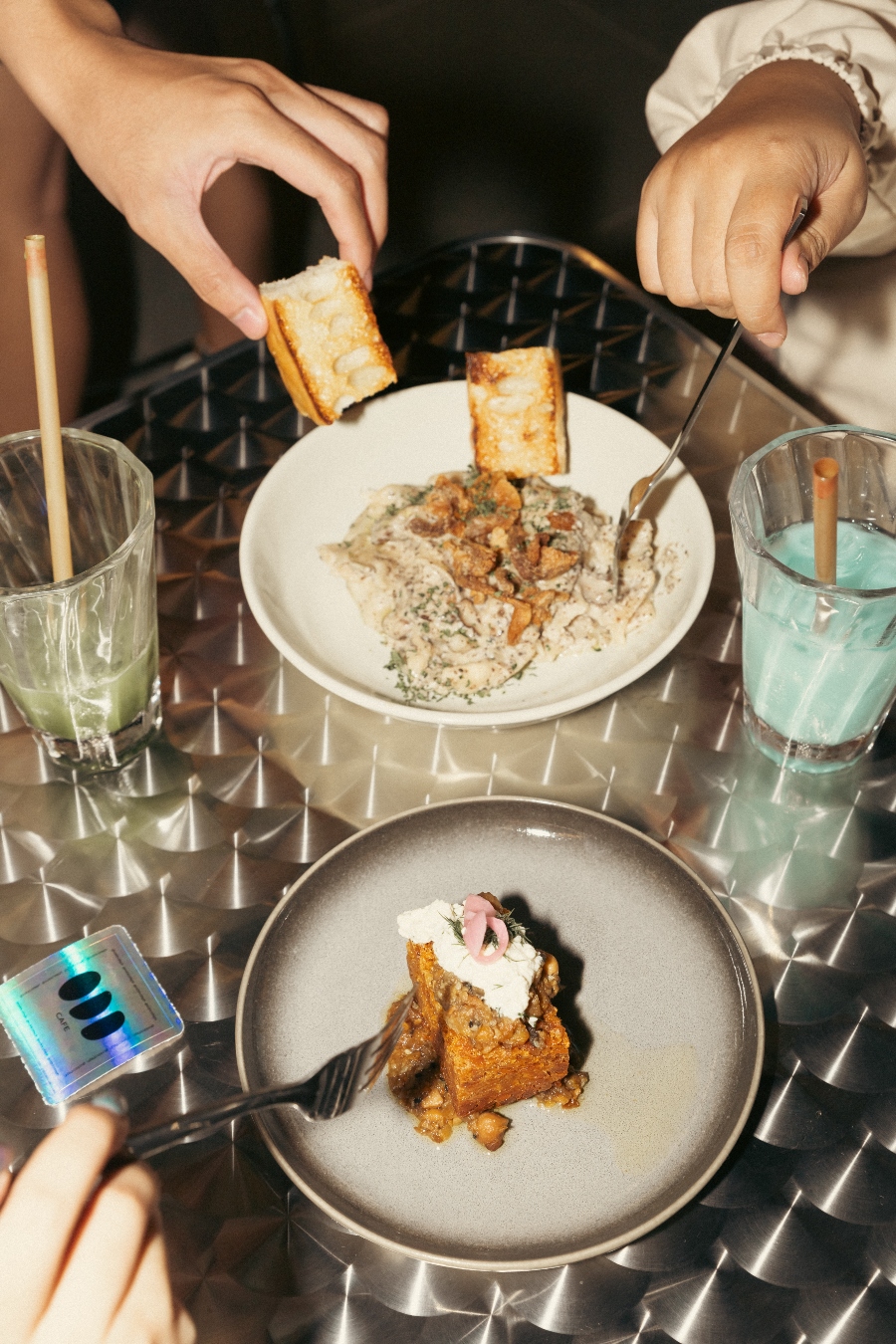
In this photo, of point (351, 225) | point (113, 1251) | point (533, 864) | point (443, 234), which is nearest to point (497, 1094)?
point (533, 864)

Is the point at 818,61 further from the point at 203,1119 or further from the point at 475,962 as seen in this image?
the point at 203,1119

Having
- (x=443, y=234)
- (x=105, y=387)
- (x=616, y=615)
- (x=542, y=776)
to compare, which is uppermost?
(x=616, y=615)

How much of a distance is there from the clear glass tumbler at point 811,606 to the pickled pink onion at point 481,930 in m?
0.52

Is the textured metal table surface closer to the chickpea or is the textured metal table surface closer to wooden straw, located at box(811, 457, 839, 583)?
the chickpea

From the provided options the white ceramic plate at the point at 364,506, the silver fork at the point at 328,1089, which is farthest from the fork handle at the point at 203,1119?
the white ceramic plate at the point at 364,506

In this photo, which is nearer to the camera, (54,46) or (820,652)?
(820,652)

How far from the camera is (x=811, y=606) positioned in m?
1.27

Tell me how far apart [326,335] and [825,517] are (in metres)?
0.81

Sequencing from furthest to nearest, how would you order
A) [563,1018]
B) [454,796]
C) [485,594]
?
[485,594]
[454,796]
[563,1018]

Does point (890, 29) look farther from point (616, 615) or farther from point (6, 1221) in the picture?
point (6, 1221)

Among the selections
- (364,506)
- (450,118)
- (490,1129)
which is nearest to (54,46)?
(364,506)

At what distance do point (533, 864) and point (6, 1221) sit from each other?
2.21 feet

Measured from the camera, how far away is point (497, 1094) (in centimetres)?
106

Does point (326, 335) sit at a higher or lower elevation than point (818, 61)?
lower
